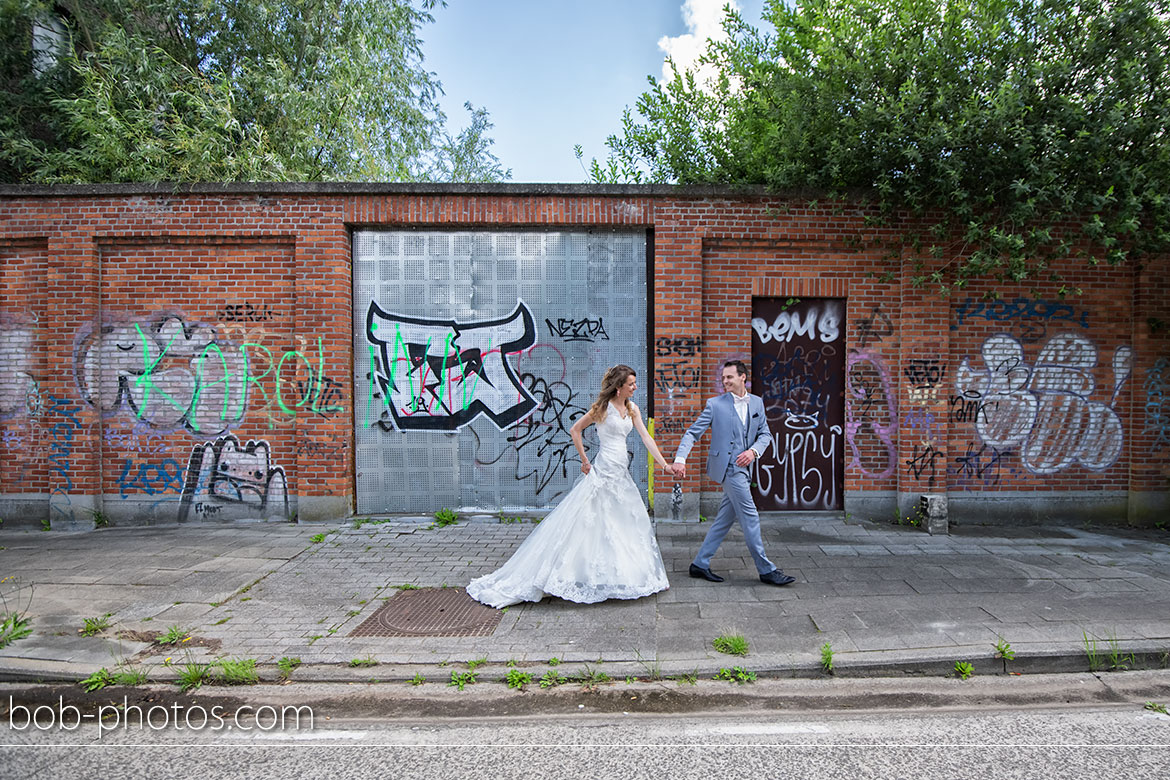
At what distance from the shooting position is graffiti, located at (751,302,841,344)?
814 cm

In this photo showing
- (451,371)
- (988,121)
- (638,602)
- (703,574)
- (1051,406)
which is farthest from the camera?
(451,371)

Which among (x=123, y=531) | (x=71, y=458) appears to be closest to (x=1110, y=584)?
(x=123, y=531)

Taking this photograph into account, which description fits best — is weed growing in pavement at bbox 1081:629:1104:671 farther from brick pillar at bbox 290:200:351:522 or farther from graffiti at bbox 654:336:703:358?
brick pillar at bbox 290:200:351:522

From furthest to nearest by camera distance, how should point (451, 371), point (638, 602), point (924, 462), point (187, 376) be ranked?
point (451, 371), point (187, 376), point (924, 462), point (638, 602)

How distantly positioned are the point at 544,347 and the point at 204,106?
605 cm

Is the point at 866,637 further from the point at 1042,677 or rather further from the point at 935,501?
the point at 935,501

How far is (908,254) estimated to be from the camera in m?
7.91

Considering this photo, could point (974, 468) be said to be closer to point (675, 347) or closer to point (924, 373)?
point (924, 373)

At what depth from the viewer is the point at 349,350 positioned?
26.8 feet

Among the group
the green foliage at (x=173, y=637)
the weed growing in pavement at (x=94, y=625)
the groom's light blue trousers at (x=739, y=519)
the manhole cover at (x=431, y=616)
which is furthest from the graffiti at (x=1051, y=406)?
the weed growing in pavement at (x=94, y=625)

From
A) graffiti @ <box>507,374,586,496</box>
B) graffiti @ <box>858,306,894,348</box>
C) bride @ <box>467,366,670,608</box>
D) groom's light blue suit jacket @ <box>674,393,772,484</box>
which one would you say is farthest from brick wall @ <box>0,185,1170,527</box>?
bride @ <box>467,366,670,608</box>

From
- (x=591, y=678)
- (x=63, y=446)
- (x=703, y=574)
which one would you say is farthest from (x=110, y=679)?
(x=63, y=446)

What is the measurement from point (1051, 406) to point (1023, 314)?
1.19 meters

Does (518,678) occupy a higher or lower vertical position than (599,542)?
lower
